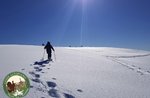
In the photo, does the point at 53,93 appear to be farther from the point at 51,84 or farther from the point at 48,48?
the point at 48,48

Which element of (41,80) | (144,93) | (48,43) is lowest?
(144,93)

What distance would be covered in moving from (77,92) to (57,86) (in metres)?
0.80

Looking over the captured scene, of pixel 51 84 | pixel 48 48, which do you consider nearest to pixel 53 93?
pixel 51 84

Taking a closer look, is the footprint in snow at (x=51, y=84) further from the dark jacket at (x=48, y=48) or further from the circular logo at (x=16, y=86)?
the dark jacket at (x=48, y=48)

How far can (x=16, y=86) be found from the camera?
21.2ft

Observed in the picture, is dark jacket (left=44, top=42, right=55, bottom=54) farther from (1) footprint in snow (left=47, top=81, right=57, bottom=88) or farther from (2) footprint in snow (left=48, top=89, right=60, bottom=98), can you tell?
(2) footprint in snow (left=48, top=89, right=60, bottom=98)

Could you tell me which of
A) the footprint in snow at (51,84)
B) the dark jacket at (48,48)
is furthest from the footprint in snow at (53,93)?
the dark jacket at (48,48)

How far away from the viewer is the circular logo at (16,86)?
6371 millimetres

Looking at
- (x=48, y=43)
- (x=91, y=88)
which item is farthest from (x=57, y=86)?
(x=48, y=43)

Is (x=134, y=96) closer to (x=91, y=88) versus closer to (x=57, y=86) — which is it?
(x=91, y=88)

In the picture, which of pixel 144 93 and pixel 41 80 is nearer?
pixel 41 80

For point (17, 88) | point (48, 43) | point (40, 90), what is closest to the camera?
point (17, 88)

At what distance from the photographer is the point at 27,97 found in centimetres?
649

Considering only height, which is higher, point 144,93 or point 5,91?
point 5,91
